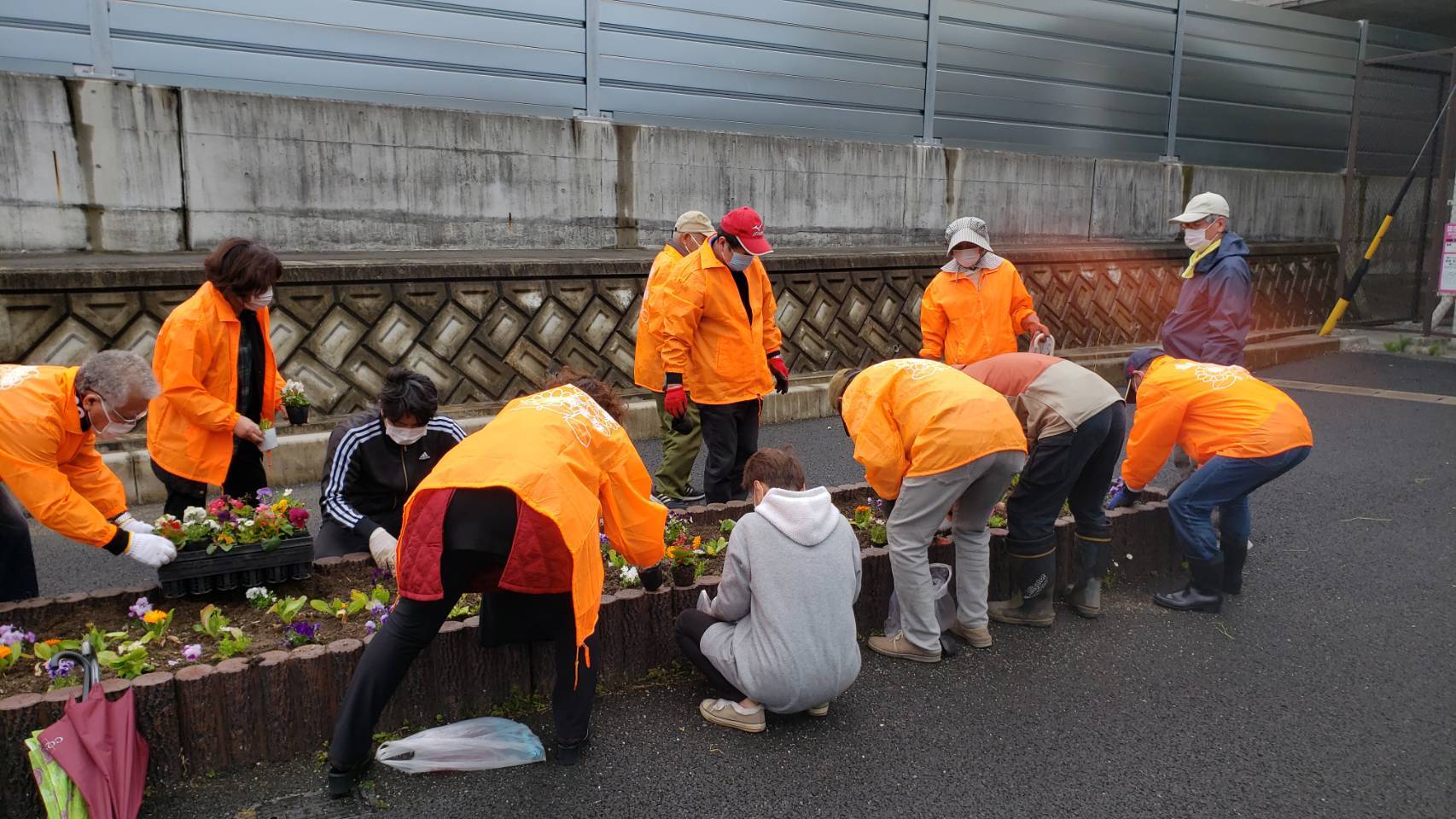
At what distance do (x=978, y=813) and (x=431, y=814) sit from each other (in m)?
1.74

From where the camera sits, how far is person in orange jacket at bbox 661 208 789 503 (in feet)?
18.4

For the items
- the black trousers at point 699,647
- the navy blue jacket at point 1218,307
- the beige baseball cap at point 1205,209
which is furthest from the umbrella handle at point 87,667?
the beige baseball cap at point 1205,209

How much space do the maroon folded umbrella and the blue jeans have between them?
14.5 feet

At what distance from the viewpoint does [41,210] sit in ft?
22.9

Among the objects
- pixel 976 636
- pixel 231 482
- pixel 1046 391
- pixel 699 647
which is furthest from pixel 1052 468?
pixel 231 482

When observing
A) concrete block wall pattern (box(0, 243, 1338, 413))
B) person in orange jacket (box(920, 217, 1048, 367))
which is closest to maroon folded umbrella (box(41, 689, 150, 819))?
concrete block wall pattern (box(0, 243, 1338, 413))

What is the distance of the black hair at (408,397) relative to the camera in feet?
12.9

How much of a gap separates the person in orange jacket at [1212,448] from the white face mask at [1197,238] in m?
1.33

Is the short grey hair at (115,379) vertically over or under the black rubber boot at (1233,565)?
over

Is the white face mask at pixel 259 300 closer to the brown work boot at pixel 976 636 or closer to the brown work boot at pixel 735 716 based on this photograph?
the brown work boot at pixel 735 716

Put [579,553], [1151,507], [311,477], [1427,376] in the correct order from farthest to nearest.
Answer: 1. [1427,376]
2. [311,477]
3. [1151,507]
4. [579,553]

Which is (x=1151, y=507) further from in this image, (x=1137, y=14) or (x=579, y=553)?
(x=1137, y=14)

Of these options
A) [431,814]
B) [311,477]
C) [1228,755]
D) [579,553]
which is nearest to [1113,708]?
[1228,755]

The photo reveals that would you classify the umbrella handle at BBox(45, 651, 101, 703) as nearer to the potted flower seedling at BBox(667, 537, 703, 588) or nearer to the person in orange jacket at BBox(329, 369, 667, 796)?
the person in orange jacket at BBox(329, 369, 667, 796)
